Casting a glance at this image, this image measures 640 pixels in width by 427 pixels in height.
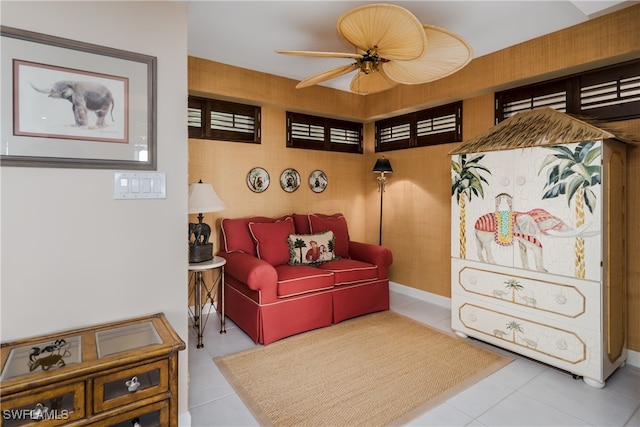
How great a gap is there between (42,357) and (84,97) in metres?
1.13

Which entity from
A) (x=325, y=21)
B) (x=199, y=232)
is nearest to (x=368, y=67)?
(x=325, y=21)

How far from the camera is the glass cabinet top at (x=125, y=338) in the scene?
55.3 inches

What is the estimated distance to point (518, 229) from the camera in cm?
266

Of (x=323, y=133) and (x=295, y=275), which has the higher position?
(x=323, y=133)

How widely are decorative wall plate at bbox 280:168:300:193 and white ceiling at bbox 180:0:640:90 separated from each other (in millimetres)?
1359

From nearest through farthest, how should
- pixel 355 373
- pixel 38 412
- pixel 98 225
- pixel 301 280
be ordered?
1. pixel 38 412
2. pixel 98 225
3. pixel 355 373
4. pixel 301 280

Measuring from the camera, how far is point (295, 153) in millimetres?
4285

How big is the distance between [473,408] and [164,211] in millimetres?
2159

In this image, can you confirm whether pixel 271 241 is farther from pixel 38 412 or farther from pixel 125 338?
pixel 38 412

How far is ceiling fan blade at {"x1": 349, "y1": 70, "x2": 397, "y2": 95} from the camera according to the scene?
256 centimetres

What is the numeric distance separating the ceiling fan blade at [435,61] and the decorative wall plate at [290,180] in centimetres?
199

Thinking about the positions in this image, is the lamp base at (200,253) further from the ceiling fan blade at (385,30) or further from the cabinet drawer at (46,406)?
the ceiling fan blade at (385,30)

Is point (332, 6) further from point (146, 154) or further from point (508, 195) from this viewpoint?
point (508, 195)

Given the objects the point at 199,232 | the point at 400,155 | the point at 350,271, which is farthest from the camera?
the point at 400,155
